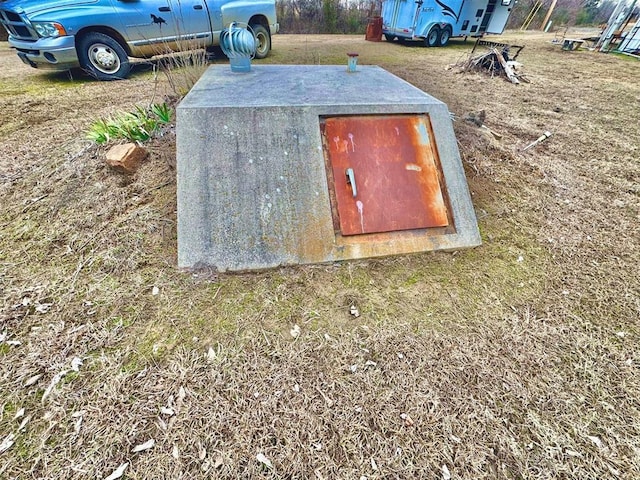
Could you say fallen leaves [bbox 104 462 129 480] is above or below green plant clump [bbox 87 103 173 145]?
below

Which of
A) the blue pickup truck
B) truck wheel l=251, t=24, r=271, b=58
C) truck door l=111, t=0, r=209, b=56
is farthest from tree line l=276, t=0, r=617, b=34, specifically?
truck door l=111, t=0, r=209, b=56

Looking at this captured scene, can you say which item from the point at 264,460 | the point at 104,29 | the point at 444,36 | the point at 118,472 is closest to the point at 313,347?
the point at 264,460

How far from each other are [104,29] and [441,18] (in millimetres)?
10048

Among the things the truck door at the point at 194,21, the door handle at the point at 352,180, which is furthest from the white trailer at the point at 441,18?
the door handle at the point at 352,180

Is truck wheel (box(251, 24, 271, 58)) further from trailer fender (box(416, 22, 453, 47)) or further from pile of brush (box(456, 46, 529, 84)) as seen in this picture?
trailer fender (box(416, 22, 453, 47))

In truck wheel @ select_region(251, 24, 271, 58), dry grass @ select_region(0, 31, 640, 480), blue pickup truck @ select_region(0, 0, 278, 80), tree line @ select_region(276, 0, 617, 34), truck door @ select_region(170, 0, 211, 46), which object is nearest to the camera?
dry grass @ select_region(0, 31, 640, 480)

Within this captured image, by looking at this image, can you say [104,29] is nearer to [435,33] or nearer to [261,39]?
[261,39]

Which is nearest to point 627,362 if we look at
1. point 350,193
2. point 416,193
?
point 416,193

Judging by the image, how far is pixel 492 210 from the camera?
287 centimetres

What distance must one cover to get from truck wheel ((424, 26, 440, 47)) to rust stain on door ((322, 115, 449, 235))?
10.5m

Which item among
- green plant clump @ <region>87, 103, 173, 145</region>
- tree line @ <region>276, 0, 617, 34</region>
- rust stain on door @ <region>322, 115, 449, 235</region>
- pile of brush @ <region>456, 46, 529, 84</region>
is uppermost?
rust stain on door @ <region>322, 115, 449, 235</region>

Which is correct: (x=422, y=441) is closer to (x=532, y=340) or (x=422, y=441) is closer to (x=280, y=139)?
(x=532, y=340)

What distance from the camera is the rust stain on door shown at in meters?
2.28

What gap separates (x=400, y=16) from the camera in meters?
10.7
